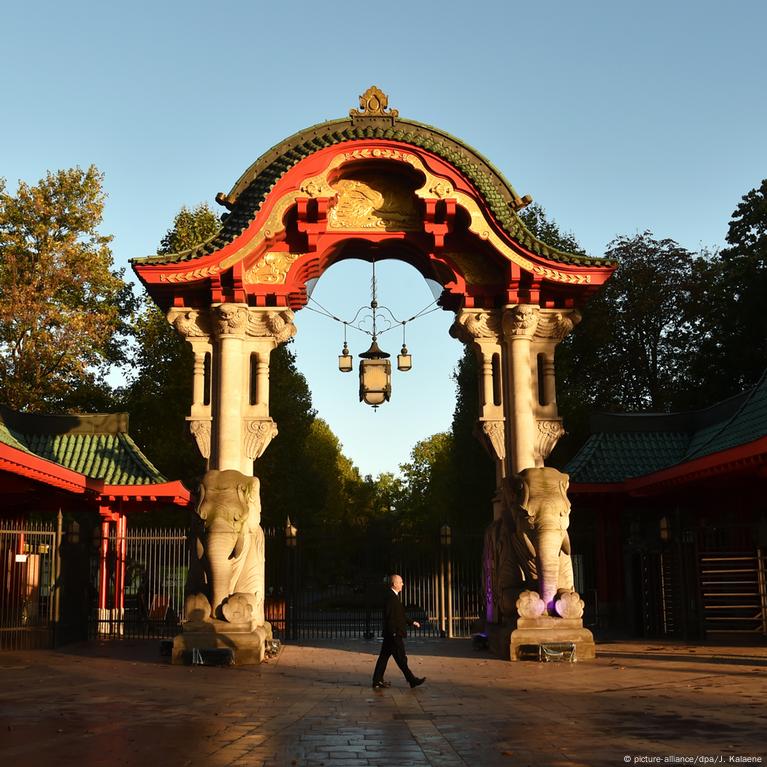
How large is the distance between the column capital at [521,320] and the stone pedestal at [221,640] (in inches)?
289

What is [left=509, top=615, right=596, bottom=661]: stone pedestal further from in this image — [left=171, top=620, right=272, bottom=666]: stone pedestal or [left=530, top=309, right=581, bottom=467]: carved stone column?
[left=171, top=620, right=272, bottom=666]: stone pedestal

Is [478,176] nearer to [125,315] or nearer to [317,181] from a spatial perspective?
[317,181]

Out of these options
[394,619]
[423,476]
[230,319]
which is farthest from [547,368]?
[423,476]

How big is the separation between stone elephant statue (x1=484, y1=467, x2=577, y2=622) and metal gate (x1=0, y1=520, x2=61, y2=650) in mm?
9564

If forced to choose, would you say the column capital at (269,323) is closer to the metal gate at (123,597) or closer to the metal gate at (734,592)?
the metal gate at (123,597)

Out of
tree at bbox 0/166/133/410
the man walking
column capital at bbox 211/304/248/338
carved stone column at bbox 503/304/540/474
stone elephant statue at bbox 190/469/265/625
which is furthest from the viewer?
tree at bbox 0/166/133/410

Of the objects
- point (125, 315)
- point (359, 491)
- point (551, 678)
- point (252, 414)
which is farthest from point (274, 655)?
point (359, 491)

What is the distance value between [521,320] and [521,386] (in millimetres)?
1270

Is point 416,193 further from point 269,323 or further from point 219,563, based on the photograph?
point 219,563

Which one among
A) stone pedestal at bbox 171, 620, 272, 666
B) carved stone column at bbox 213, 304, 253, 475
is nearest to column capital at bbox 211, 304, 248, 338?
carved stone column at bbox 213, 304, 253, 475

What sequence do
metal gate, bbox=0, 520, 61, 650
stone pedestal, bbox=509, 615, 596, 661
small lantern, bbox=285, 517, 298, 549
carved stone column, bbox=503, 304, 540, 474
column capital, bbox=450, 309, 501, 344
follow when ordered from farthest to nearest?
small lantern, bbox=285, 517, 298, 549, metal gate, bbox=0, 520, 61, 650, column capital, bbox=450, 309, 501, 344, carved stone column, bbox=503, 304, 540, 474, stone pedestal, bbox=509, 615, 596, 661

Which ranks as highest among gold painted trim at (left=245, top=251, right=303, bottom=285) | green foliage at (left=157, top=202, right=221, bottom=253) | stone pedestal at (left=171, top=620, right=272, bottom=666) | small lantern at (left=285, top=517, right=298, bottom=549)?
green foliage at (left=157, top=202, right=221, bottom=253)

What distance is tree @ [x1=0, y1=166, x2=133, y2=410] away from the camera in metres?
32.9

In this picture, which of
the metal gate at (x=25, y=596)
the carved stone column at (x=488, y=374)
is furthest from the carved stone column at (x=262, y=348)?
the metal gate at (x=25, y=596)
